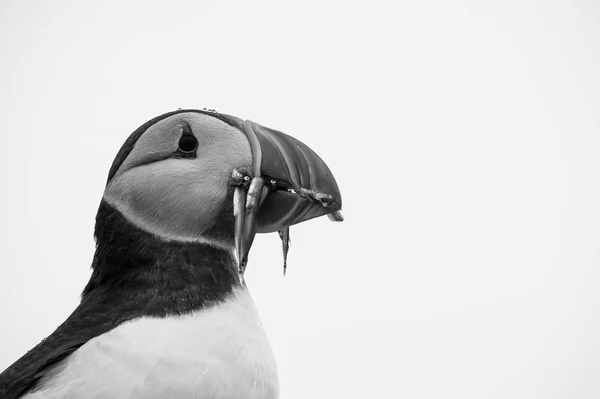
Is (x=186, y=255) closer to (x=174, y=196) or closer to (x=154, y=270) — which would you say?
(x=154, y=270)

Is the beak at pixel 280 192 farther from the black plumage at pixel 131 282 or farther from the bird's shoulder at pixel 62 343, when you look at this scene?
the bird's shoulder at pixel 62 343

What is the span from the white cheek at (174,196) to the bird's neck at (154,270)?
5 centimetres

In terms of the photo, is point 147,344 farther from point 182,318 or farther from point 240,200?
point 240,200

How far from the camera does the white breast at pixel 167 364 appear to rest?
1.90 m

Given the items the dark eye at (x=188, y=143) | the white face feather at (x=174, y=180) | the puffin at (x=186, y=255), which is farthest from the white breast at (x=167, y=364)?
the dark eye at (x=188, y=143)

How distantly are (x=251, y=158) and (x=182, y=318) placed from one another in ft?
2.35

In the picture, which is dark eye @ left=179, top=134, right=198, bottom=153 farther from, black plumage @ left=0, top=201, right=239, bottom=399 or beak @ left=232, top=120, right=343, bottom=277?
black plumage @ left=0, top=201, right=239, bottom=399

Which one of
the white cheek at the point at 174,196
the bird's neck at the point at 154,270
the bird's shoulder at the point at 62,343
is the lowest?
the bird's shoulder at the point at 62,343

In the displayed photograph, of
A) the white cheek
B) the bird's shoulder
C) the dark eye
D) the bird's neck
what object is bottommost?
the bird's shoulder

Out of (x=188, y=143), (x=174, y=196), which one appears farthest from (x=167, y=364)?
(x=188, y=143)

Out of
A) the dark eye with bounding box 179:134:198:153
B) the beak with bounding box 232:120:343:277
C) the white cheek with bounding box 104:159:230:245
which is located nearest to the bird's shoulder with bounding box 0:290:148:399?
the white cheek with bounding box 104:159:230:245

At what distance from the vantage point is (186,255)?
7.73 feet

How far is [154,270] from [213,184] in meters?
0.42

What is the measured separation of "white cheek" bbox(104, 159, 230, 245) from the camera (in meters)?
2.37
